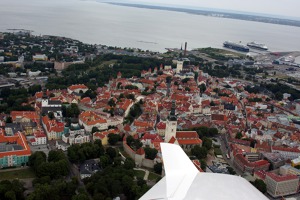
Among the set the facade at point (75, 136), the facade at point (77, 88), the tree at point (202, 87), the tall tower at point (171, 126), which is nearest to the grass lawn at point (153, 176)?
the tall tower at point (171, 126)

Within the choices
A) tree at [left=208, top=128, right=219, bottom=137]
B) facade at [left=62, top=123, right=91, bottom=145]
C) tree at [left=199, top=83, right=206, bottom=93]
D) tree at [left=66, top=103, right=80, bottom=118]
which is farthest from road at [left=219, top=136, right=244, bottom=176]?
tree at [left=199, top=83, right=206, bottom=93]

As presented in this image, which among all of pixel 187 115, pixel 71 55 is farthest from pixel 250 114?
pixel 71 55

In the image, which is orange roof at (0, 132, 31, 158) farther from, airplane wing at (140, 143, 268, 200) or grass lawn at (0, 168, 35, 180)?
airplane wing at (140, 143, 268, 200)

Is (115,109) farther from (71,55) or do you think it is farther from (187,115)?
(71,55)

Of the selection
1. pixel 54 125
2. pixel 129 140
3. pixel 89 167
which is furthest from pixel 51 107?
pixel 89 167

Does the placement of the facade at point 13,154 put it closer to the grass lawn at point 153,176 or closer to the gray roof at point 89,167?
the gray roof at point 89,167

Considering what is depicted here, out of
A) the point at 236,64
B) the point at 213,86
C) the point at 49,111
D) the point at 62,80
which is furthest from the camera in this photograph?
the point at 236,64
